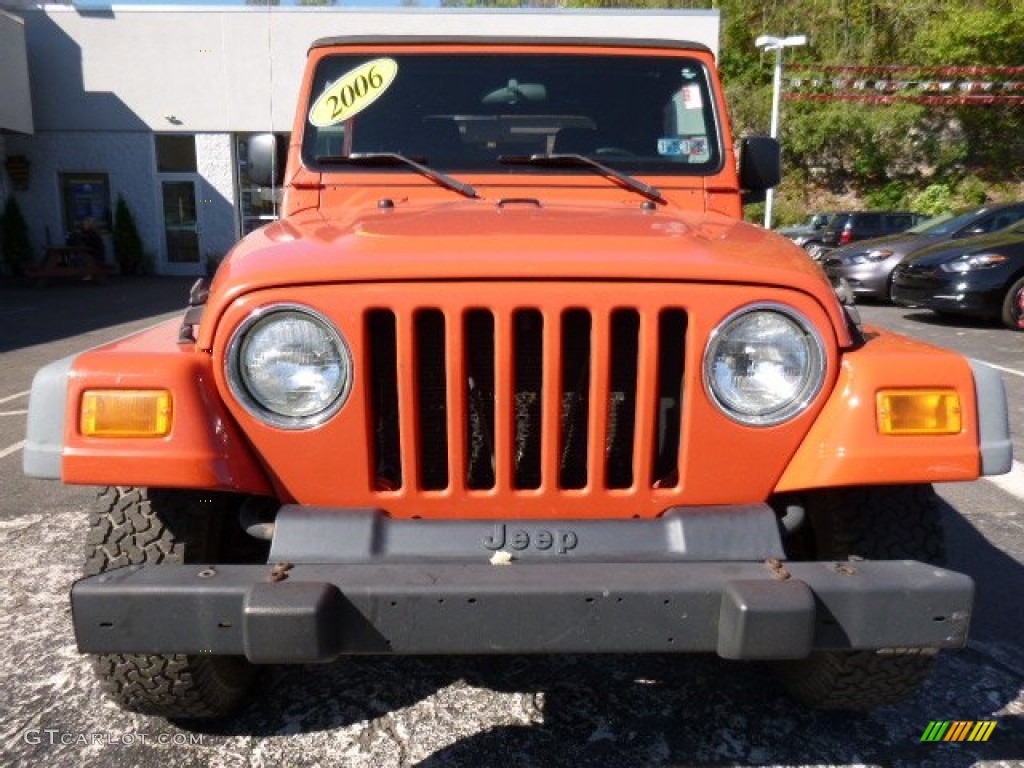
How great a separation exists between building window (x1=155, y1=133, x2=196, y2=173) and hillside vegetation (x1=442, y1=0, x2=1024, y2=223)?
16399mm

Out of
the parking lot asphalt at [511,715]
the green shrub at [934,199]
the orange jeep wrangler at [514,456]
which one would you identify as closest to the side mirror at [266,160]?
the orange jeep wrangler at [514,456]

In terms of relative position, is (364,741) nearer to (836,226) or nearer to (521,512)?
(521,512)

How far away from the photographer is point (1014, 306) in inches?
383

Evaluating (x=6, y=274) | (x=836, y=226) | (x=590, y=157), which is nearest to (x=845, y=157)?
(x=836, y=226)

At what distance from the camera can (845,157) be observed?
32094 mm

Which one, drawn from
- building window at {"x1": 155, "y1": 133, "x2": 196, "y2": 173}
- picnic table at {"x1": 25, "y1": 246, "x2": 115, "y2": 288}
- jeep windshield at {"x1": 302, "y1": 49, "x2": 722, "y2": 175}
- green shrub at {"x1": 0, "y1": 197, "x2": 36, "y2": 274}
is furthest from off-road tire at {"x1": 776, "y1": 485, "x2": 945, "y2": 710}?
green shrub at {"x1": 0, "y1": 197, "x2": 36, "y2": 274}

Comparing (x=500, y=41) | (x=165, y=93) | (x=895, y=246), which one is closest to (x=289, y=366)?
(x=500, y=41)

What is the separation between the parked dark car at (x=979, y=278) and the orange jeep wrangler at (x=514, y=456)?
8.85m

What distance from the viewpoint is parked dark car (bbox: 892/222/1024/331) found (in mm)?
9711

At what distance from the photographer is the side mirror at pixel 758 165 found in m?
3.29

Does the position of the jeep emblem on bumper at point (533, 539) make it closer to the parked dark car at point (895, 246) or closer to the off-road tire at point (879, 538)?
the off-road tire at point (879, 538)

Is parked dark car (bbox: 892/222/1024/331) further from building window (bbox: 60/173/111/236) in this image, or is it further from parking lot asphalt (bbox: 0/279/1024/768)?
building window (bbox: 60/173/111/236)

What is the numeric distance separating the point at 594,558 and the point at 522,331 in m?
0.53

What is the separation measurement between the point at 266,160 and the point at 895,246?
37.1 ft
